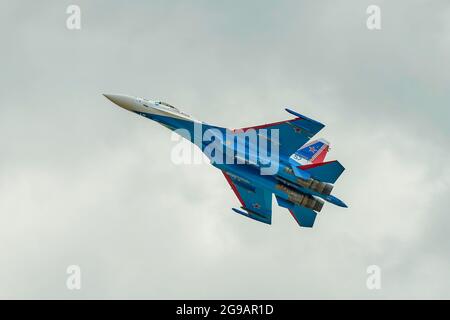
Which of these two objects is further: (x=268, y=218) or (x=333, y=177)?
(x=268, y=218)

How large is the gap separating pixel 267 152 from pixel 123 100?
8.54m

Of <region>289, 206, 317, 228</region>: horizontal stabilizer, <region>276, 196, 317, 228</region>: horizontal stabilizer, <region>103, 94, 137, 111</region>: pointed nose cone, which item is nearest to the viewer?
<region>103, 94, 137, 111</region>: pointed nose cone

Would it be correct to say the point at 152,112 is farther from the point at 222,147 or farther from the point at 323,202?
the point at 323,202

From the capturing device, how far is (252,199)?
57000mm

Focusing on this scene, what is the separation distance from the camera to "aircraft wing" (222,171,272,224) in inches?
2222

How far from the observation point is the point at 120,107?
181ft

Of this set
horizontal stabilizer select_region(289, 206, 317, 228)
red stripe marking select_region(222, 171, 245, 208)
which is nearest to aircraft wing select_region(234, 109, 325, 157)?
horizontal stabilizer select_region(289, 206, 317, 228)

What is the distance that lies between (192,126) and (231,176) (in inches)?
153

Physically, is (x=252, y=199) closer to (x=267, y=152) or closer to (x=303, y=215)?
(x=303, y=215)

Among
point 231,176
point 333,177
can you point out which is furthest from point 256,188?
point 333,177

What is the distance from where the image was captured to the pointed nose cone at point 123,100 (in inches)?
2157

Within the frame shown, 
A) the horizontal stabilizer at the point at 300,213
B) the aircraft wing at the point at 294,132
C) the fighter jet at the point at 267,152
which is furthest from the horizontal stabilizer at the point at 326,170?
the horizontal stabilizer at the point at 300,213

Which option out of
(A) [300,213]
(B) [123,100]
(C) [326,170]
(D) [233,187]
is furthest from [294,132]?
(B) [123,100]

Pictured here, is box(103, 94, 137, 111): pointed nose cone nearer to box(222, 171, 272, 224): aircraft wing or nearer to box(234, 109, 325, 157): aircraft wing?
box(222, 171, 272, 224): aircraft wing
